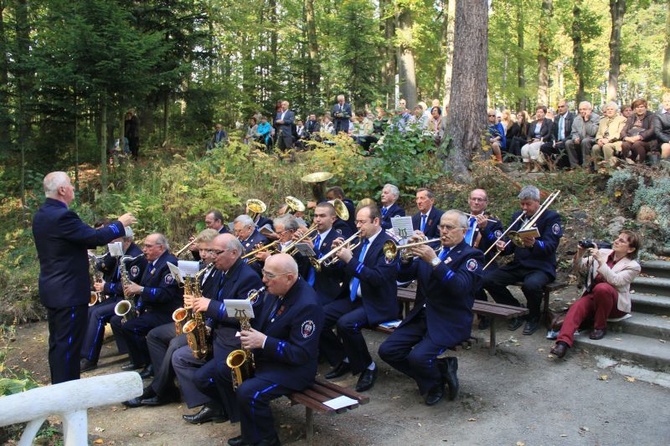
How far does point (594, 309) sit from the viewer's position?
6285 millimetres

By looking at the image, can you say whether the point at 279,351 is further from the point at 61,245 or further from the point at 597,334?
the point at 597,334

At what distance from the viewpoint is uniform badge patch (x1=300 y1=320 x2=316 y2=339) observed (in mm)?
4602

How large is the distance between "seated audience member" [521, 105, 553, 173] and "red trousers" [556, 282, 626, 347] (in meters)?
5.61

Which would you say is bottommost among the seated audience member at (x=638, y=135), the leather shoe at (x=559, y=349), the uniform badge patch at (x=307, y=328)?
the leather shoe at (x=559, y=349)

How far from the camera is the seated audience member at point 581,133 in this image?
34.9 feet

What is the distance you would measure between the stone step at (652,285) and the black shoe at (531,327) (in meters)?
1.38

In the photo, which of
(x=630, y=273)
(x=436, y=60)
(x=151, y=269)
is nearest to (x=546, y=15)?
(x=436, y=60)

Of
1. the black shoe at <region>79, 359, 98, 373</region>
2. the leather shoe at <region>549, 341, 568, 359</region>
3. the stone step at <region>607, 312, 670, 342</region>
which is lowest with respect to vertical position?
the black shoe at <region>79, 359, 98, 373</region>

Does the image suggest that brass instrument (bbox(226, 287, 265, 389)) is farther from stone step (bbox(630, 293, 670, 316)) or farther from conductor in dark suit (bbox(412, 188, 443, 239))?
stone step (bbox(630, 293, 670, 316))

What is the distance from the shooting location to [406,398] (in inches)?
219

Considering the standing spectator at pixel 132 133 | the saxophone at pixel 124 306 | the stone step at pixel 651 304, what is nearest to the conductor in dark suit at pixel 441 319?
the stone step at pixel 651 304

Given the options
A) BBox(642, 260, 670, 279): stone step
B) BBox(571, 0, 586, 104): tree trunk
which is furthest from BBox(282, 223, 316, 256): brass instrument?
BBox(571, 0, 586, 104): tree trunk

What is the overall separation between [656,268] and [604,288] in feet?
5.90

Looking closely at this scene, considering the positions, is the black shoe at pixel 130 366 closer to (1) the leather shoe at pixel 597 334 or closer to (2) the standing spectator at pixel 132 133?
(1) the leather shoe at pixel 597 334
